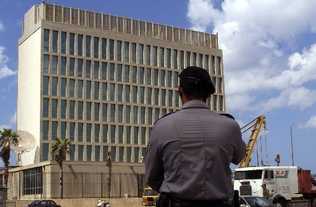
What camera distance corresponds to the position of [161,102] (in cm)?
11731

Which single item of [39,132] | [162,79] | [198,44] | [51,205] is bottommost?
[51,205]

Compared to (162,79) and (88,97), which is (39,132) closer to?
(88,97)

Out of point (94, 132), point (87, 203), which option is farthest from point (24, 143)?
point (87, 203)

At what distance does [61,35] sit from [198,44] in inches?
1221

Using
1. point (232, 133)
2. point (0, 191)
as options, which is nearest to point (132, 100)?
point (0, 191)

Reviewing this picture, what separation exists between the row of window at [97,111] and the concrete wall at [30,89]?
8.19ft

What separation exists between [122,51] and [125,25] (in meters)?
6.00

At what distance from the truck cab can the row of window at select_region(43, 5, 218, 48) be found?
7396 centimetres

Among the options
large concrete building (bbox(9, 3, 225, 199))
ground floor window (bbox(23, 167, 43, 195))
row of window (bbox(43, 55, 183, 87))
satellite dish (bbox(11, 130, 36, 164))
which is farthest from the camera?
row of window (bbox(43, 55, 183, 87))

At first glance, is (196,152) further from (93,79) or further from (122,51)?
(122,51)

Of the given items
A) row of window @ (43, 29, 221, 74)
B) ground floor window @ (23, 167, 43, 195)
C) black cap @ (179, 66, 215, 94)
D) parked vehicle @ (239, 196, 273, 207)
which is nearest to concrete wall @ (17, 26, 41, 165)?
row of window @ (43, 29, 221, 74)

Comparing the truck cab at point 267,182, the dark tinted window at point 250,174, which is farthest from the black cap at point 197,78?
the dark tinted window at point 250,174

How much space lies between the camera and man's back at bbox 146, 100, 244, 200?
3.36 m

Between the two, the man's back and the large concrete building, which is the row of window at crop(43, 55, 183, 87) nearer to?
the large concrete building
